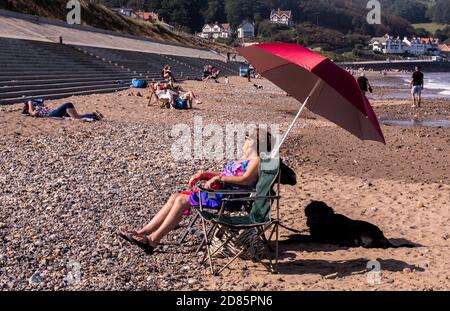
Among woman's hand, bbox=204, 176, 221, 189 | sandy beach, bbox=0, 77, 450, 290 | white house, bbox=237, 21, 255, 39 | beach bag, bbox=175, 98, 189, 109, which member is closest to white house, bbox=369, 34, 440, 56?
white house, bbox=237, 21, 255, 39

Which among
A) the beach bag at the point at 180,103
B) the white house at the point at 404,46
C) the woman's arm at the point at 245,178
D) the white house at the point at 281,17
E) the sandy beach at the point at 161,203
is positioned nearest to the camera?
the sandy beach at the point at 161,203

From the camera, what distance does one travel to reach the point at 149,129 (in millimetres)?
12414

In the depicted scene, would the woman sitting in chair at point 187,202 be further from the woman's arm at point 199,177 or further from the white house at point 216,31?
the white house at point 216,31

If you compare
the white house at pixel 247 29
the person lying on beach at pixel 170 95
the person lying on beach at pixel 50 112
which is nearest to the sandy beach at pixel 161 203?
the person lying on beach at pixel 50 112

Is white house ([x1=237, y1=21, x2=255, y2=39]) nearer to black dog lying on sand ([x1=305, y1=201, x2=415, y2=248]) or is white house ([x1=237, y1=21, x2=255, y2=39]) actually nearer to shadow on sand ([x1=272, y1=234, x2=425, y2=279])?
black dog lying on sand ([x1=305, y1=201, x2=415, y2=248])

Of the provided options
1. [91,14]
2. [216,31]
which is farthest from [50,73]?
[216,31]

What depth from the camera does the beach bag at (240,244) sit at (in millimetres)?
5190

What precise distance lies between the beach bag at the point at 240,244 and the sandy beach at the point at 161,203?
0.39 feet

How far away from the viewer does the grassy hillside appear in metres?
47.5

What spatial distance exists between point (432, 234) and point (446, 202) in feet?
5.09

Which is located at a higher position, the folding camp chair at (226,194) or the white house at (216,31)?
the white house at (216,31)

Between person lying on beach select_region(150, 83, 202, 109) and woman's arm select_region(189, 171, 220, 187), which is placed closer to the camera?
woman's arm select_region(189, 171, 220, 187)

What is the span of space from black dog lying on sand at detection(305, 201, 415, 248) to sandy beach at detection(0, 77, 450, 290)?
0.13 m
